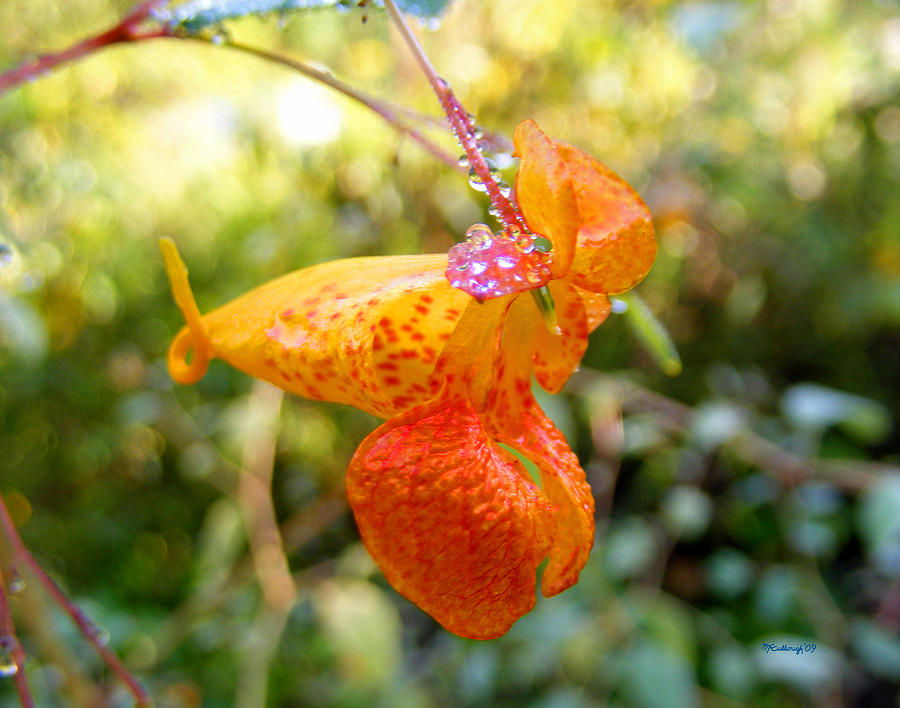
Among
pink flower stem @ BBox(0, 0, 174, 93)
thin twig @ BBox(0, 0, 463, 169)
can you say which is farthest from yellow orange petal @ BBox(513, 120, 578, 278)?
pink flower stem @ BBox(0, 0, 174, 93)

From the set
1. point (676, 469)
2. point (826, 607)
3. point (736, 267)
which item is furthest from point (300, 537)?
point (736, 267)

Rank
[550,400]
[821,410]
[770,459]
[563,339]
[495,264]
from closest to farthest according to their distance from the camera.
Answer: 1. [495,264]
2. [563,339]
3. [550,400]
4. [821,410]
5. [770,459]

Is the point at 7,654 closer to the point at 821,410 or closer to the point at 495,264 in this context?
the point at 495,264

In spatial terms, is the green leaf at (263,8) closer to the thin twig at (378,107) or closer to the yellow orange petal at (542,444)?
the thin twig at (378,107)

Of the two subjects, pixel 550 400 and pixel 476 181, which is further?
pixel 550 400

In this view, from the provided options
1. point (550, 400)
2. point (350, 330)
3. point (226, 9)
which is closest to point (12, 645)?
point (350, 330)

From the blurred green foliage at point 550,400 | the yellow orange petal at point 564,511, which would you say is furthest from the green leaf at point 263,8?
the blurred green foliage at point 550,400

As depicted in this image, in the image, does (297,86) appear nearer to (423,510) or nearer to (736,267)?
(423,510)
